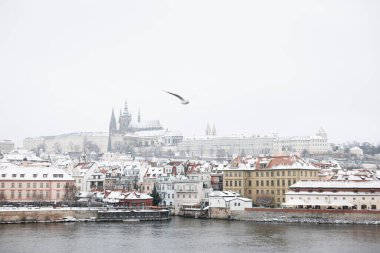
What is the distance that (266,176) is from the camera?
73.2 meters

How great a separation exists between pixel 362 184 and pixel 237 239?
68.8 ft

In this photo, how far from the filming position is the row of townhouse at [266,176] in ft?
233

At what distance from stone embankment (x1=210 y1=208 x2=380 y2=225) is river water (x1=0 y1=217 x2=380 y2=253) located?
2.49 metres

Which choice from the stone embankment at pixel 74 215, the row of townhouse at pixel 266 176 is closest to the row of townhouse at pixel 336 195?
the row of townhouse at pixel 266 176

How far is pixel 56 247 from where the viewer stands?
137 feet

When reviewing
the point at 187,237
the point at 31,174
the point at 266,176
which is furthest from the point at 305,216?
the point at 31,174

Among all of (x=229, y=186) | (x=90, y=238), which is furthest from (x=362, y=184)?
(x=90, y=238)

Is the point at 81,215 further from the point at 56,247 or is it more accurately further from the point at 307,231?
the point at 307,231

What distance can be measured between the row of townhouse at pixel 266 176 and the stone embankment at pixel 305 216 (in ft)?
25.1

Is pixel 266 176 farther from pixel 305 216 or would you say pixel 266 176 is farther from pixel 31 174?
pixel 31 174

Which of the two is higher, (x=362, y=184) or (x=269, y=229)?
(x=362, y=184)

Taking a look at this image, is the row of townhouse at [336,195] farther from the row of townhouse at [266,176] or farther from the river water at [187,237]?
the row of townhouse at [266,176]

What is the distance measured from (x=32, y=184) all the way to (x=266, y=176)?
92.5 feet

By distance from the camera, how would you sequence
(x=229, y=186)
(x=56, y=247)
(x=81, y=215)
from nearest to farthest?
(x=56, y=247) < (x=81, y=215) < (x=229, y=186)
